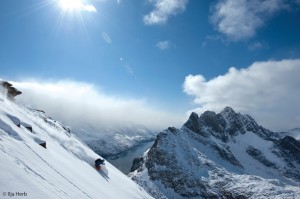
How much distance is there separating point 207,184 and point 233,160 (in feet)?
194

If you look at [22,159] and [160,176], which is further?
[160,176]

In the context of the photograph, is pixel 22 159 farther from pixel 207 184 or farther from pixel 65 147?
pixel 207 184

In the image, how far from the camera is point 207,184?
13875 centimetres

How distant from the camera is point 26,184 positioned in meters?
12.0

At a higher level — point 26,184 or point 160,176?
point 160,176

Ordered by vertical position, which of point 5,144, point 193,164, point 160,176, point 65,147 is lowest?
point 5,144

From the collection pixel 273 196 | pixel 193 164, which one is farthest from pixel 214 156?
pixel 273 196

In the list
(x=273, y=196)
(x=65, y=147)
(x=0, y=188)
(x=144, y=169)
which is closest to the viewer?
(x=0, y=188)

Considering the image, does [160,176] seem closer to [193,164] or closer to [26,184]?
[193,164]

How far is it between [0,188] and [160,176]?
452ft

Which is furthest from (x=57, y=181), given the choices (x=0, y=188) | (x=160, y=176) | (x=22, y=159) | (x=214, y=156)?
(x=214, y=156)

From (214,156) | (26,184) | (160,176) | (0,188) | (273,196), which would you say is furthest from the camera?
(214,156)

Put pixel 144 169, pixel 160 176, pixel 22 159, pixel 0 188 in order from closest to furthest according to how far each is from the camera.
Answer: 1. pixel 0 188
2. pixel 22 159
3. pixel 160 176
4. pixel 144 169

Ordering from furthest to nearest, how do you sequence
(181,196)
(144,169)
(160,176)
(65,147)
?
(144,169)
(160,176)
(181,196)
(65,147)
